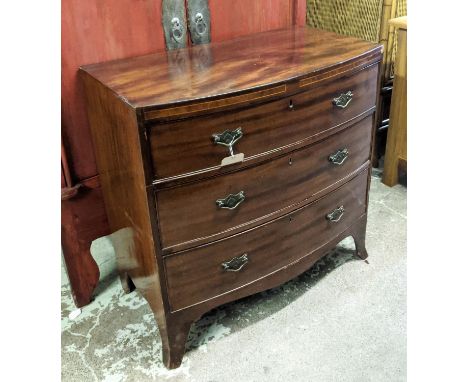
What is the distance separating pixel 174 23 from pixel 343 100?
2.14 feet

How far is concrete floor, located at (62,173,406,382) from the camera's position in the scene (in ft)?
5.16

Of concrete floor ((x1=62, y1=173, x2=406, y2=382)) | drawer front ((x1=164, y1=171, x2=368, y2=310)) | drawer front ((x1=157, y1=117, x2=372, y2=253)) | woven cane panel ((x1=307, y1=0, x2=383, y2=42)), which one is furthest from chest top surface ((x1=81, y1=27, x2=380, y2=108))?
concrete floor ((x1=62, y1=173, x2=406, y2=382))

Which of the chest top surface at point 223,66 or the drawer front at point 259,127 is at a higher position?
the chest top surface at point 223,66

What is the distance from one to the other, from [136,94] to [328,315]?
114 cm

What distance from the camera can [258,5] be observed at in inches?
70.6

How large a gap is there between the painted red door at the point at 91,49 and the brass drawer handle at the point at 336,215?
2.58ft

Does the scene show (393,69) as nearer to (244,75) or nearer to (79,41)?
(244,75)

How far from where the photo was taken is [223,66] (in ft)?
4.68

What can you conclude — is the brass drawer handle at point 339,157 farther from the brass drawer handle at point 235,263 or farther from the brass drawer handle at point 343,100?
the brass drawer handle at point 235,263

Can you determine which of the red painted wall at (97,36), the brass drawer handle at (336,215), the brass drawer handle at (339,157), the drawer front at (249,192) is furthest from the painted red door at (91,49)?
the brass drawer handle at (336,215)

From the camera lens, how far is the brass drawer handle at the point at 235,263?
1489 mm

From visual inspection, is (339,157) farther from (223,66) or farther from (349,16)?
(349,16)

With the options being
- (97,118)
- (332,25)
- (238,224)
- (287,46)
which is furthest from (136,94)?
(332,25)

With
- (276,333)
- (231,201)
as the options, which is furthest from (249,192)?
(276,333)
